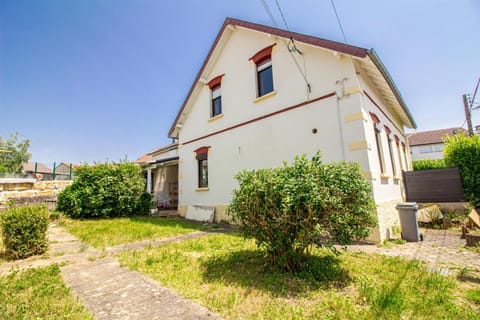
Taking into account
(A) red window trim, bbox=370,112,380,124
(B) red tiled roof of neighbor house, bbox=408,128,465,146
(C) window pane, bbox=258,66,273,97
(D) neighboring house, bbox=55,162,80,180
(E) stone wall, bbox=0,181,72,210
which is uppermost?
(B) red tiled roof of neighbor house, bbox=408,128,465,146

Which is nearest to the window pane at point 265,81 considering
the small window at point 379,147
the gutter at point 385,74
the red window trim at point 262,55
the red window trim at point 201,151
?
the red window trim at point 262,55

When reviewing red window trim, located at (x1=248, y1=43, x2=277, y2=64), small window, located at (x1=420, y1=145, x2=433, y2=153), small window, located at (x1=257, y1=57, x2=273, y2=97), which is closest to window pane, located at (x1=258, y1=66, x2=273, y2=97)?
small window, located at (x1=257, y1=57, x2=273, y2=97)

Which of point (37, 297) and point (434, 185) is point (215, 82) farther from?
point (434, 185)

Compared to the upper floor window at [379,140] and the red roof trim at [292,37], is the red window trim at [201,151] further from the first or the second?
the upper floor window at [379,140]

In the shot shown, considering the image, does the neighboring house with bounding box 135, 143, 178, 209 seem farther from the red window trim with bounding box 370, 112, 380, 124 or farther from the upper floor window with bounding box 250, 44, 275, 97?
A: the red window trim with bounding box 370, 112, 380, 124

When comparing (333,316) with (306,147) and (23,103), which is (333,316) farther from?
Result: (23,103)

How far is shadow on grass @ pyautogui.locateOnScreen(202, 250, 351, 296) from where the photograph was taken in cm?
296

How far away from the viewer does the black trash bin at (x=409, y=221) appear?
18.7 feet

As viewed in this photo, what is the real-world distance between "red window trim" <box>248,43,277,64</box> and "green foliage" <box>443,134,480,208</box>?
10366 millimetres

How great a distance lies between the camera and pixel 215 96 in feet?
35.4

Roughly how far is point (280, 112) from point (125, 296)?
6876 millimetres

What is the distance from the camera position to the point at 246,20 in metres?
9.00

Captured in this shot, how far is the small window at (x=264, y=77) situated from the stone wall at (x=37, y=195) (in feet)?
39.3

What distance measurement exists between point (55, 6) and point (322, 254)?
11.2 metres
